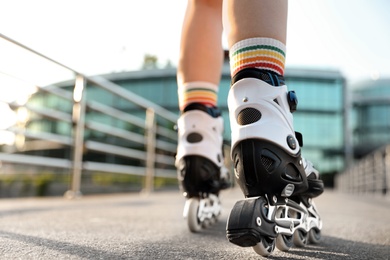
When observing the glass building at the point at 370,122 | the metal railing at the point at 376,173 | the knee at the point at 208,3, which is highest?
the glass building at the point at 370,122

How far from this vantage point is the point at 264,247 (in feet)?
2.26

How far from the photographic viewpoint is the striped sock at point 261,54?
79 cm

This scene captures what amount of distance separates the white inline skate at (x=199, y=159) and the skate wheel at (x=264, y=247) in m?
0.41

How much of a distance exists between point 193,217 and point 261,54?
511 mm

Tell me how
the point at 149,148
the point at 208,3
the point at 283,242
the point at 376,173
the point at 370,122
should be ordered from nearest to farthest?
the point at 283,242 < the point at 208,3 < the point at 149,148 < the point at 376,173 < the point at 370,122

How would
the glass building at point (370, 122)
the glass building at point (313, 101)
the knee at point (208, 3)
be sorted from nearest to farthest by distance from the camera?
the knee at point (208, 3)
the glass building at point (313, 101)
the glass building at point (370, 122)

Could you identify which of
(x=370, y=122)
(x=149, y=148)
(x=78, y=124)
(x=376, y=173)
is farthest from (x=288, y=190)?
(x=370, y=122)

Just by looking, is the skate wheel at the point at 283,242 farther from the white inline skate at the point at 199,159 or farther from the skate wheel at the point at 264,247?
the white inline skate at the point at 199,159

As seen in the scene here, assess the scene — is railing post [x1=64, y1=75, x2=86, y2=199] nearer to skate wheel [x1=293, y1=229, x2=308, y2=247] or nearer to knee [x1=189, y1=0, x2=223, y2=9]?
knee [x1=189, y1=0, x2=223, y2=9]

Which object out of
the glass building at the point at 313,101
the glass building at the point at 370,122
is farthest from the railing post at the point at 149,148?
the glass building at the point at 370,122

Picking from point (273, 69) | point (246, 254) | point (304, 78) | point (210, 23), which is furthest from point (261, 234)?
point (304, 78)

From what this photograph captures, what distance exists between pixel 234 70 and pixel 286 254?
1.21 ft

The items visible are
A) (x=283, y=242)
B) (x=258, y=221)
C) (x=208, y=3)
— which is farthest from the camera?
(x=208, y=3)

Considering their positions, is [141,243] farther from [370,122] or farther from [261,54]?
[370,122]
